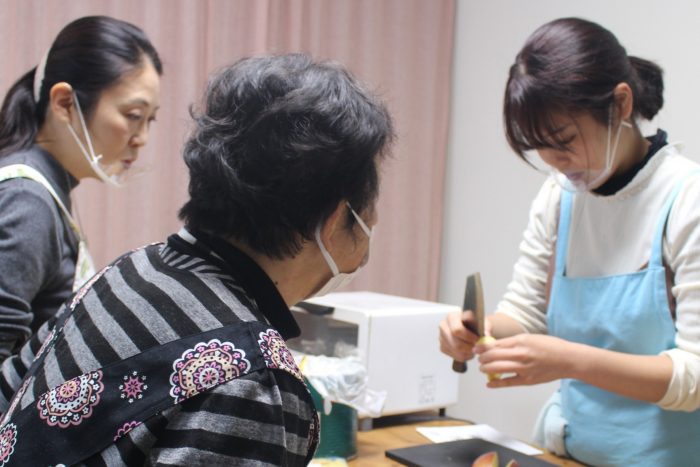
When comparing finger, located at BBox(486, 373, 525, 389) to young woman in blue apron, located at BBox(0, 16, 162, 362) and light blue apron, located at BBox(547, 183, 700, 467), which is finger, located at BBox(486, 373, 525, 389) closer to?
light blue apron, located at BBox(547, 183, 700, 467)

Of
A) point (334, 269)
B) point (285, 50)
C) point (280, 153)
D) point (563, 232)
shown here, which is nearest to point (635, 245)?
point (563, 232)

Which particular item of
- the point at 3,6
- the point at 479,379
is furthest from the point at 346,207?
the point at 479,379

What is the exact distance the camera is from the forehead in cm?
144

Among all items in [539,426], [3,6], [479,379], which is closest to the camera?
[539,426]

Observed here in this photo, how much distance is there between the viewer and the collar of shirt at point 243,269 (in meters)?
0.76

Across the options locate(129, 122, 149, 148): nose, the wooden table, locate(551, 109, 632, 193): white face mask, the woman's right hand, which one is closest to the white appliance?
the wooden table

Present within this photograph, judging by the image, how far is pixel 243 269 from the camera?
762mm

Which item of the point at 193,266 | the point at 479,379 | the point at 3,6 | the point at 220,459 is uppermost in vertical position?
the point at 3,6

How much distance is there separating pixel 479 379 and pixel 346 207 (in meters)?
A: 2.16

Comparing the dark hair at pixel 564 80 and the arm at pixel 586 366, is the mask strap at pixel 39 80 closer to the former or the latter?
the dark hair at pixel 564 80

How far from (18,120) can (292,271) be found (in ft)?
2.90

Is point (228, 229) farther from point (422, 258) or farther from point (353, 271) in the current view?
point (422, 258)

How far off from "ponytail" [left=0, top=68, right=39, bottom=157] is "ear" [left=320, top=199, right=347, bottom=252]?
2.73 ft

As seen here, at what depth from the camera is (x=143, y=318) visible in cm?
68
